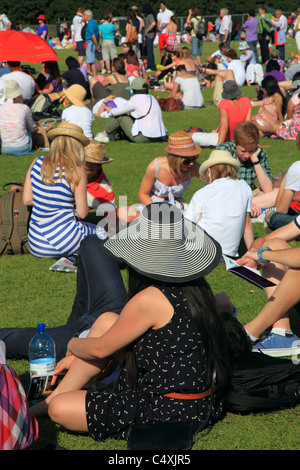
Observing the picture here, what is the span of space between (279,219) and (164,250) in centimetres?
281

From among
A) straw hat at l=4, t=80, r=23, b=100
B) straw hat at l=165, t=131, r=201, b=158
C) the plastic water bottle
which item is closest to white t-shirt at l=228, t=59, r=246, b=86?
straw hat at l=4, t=80, r=23, b=100

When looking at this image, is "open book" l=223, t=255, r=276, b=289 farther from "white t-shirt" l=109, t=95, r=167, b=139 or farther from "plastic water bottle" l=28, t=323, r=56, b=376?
"white t-shirt" l=109, t=95, r=167, b=139

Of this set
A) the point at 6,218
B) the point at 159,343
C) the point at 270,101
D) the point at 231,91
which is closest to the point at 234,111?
the point at 231,91

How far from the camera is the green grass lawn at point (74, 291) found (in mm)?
3648

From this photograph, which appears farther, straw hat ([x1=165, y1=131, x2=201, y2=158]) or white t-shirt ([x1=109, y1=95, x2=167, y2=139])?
white t-shirt ([x1=109, y1=95, x2=167, y2=139])

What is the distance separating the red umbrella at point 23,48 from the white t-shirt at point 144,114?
2.23 meters

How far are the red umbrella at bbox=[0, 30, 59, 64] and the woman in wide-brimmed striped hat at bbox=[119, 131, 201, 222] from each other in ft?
22.4

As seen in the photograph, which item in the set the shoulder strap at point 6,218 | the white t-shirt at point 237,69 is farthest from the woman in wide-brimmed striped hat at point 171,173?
the white t-shirt at point 237,69

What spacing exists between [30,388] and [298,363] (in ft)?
5.52

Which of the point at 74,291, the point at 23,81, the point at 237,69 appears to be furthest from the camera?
the point at 237,69

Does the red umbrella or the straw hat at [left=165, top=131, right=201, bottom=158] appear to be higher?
the straw hat at [left=165, top=131, right=201, bottom=158]

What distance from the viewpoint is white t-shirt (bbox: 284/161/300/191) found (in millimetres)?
5945

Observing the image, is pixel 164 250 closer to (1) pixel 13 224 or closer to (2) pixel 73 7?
(1) pixel 13 224

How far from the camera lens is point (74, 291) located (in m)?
6.00
